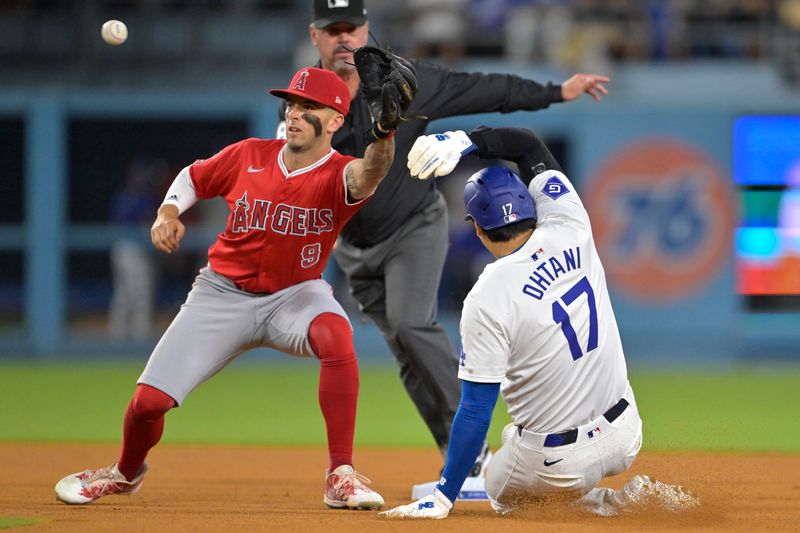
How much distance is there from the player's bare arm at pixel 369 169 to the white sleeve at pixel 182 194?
0.71 m

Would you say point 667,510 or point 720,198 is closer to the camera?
point 667,510

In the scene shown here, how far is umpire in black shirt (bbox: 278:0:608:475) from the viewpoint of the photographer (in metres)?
5.36

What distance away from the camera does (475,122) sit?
13844 millimetres

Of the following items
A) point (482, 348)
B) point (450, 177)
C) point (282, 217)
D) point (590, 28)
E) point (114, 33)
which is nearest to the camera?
point (482, 348)

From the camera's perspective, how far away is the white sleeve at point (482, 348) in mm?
4074

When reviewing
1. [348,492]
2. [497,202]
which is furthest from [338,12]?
[348,492]

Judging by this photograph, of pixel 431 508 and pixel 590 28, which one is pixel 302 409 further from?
pixel 590 28

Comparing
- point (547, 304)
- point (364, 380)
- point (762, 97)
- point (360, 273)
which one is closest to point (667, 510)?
point (547, 304)

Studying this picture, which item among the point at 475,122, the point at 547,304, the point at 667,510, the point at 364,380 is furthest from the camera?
the point at 475,122

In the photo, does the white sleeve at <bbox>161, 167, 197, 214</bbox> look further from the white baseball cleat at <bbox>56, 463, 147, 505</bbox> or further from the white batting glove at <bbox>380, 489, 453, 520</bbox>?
the white batting glove at <bbox>380, 489, 453, 520</bbox>

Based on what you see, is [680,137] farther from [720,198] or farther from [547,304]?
[547,304]

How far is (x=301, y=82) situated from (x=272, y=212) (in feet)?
1.82

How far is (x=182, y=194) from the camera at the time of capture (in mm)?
4863

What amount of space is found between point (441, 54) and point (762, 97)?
411cm
